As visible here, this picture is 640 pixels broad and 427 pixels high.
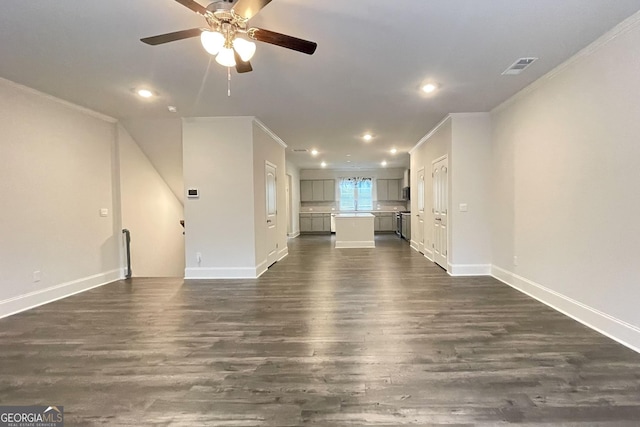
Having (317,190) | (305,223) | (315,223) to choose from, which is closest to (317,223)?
(315,223)

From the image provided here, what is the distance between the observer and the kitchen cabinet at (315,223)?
1253 centimetres

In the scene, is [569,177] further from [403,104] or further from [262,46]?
[262,46]

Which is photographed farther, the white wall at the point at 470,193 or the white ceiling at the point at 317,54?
the white wall at the point at 470,193

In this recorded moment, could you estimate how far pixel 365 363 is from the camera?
2350mm

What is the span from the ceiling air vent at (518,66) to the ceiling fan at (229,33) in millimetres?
2241

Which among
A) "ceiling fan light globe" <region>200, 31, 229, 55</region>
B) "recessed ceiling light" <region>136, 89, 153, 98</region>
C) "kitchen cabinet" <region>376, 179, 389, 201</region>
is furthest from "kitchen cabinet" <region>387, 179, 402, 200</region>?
"ceiling fan light globe" <region>200, 31, 229, 55</region>

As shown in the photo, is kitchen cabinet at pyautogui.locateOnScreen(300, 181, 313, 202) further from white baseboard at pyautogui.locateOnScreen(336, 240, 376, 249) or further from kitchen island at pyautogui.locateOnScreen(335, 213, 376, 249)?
white baseboard at pyautogui.locateOnScreen(336, 240, 376, 249)

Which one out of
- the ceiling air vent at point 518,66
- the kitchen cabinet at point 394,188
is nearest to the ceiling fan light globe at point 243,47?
the ceiling air vent at point 518,66

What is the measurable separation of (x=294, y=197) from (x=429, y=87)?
832cm

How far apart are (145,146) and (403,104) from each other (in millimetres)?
4374

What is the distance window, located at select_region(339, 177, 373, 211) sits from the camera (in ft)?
42.1

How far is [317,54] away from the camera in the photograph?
9.79ft

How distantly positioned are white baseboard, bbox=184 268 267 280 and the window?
7.98m

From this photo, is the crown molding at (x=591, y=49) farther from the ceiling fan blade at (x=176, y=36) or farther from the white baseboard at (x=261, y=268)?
the white baseboard at (x=261, y=268)
